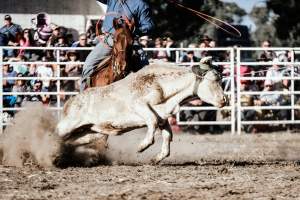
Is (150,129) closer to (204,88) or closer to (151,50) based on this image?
(204,88)

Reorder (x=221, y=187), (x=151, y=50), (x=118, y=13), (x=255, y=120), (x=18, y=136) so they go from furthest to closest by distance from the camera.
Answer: (x=255, y=120) < (x=151, y=50) < (x=118, y=13) < (x=18, y=136) < (x=221, y=187)

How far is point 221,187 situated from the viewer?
21.0ft

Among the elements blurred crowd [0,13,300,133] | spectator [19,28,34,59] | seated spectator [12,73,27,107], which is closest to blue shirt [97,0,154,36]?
blurred crowd [0,13,300,133]

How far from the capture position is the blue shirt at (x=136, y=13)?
29.8 feet

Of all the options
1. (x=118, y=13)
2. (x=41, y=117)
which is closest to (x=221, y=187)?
(x=41, y=117)

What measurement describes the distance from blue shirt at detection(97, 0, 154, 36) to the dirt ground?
1474 mm

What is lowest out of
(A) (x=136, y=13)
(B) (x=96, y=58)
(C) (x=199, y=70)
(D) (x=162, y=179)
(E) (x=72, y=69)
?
(D) (x=162, y=179)

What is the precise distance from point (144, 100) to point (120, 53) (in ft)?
3.53

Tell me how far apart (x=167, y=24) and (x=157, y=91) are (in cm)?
2730

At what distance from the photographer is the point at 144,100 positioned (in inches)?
303

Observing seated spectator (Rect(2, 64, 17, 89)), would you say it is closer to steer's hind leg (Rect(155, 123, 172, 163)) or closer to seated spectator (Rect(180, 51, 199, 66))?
seated spectator (Rect(180, 51, 199, 66))

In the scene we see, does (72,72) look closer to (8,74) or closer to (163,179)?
(8,74)

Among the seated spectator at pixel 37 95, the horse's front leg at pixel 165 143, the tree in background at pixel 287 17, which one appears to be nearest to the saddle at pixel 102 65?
the horse's front leg at pixel 165 143

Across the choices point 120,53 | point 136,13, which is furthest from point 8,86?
point 120,53
